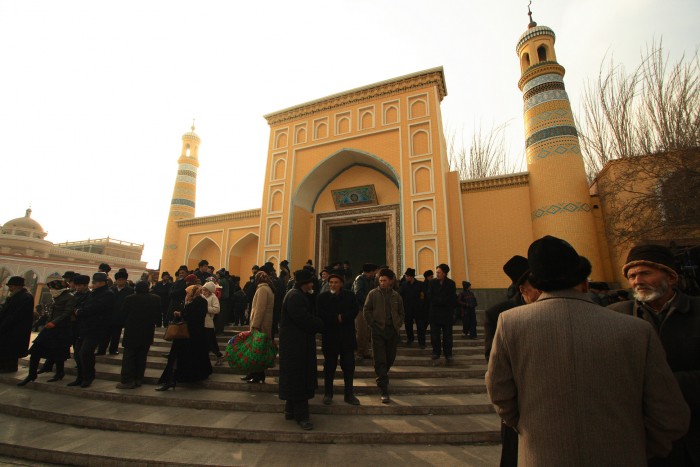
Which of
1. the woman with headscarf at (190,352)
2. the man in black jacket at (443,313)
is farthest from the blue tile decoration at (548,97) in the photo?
the woman with headscarf at (190,352)

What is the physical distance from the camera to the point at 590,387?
115 cm

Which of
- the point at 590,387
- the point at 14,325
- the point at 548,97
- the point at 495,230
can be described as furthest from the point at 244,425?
the point at 548,97

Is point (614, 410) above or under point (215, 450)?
above

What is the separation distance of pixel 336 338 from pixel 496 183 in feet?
28.4

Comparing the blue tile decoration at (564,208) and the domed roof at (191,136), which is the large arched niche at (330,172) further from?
the domed roof at (191,136)

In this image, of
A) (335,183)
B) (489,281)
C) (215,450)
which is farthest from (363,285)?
(335,183)

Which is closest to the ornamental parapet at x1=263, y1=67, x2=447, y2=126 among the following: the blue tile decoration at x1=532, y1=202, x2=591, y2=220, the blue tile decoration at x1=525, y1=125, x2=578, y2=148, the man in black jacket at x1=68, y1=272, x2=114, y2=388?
the blue tile decoration at x1=525, y1=125, x2=578, y2=148

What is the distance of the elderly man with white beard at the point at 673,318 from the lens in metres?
1.55

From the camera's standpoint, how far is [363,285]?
609 cm

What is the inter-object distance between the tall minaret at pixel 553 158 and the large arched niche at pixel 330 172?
4460mm

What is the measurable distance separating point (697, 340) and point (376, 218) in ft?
33.7

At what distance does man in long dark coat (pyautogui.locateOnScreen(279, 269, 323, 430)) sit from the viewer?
132 inches

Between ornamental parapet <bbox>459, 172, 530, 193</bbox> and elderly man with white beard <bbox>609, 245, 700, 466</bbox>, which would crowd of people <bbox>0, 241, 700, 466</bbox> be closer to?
elderly man with white beard <bbox>609, 245, 700, 466</bbox>

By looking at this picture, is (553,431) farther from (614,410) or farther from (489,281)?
(489,281)
